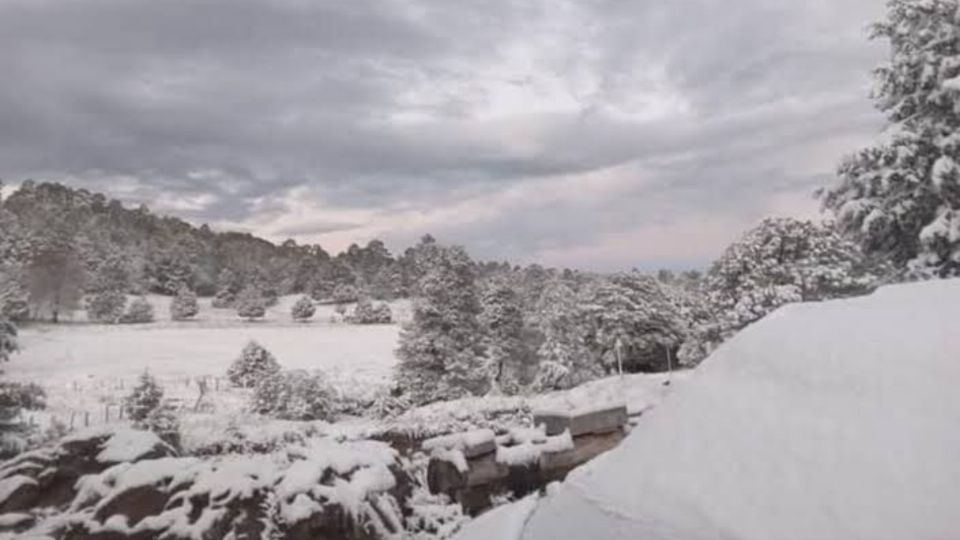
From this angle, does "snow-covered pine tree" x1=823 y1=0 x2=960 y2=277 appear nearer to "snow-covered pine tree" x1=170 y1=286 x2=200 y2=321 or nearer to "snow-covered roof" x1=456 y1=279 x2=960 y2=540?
"snow-covered roof" x1=456 y1=279 x2=960 y2=540

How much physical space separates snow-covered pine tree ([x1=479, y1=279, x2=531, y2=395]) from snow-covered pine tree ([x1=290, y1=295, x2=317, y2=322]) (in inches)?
965

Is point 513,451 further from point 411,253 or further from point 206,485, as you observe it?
point 411,253

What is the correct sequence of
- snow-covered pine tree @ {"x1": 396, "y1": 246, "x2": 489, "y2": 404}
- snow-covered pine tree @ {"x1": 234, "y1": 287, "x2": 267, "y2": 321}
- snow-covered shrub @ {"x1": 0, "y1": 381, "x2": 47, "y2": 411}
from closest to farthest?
snow-covered shrub @ {"x1": 0, "y1": 381, "x2": 47, "y2": 411}, snow-covered pine tree @ {"x1": 396, "y1": 246, "x2": 489, "y2": 404}, snow-covered pine tree @ {"x1": 234, "y1": 287, "x2": 267, "y2": 321}

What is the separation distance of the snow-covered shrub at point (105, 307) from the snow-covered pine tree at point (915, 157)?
4765cm

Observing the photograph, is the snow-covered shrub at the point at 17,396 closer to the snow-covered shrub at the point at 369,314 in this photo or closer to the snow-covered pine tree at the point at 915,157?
the snow-covered pine tree at the point at 915,157

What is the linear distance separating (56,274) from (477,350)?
32.1 metres

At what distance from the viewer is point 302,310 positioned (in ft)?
183

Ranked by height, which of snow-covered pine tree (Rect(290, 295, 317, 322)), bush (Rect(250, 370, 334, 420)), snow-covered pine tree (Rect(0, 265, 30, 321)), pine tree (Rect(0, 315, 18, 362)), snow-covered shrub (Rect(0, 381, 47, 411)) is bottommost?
bush (Rect(250, 370, 334, 420))

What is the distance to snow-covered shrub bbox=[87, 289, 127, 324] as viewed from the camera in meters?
48.5

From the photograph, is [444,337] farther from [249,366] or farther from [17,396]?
[17,396]

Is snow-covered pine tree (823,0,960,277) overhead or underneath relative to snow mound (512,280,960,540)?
overhead

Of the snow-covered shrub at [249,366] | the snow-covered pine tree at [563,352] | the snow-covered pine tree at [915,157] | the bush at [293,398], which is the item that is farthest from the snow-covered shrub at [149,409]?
the snow-covered pine tree at [915,157]

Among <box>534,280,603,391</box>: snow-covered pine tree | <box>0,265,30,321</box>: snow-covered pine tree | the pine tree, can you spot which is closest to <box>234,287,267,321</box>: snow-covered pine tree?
<box>0,265,30,321</box>: snow-covered pine tree

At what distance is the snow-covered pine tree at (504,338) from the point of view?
107 ft
